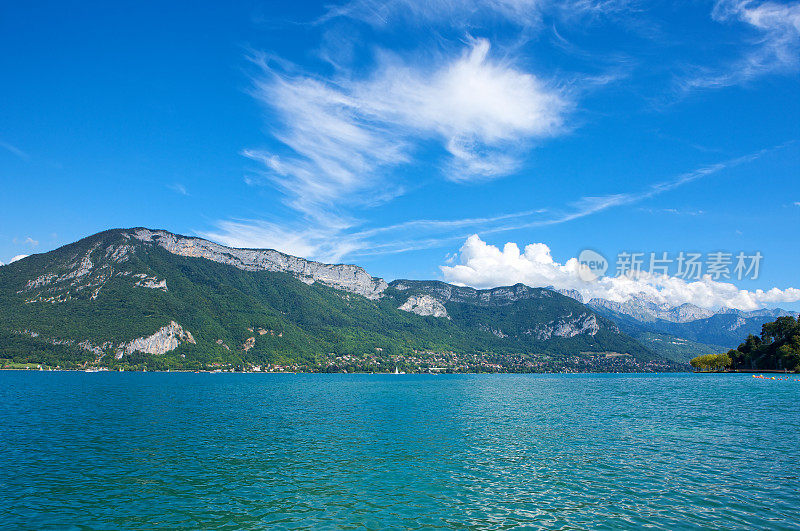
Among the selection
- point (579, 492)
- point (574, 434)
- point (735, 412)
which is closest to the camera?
Answer: point (579, 492)

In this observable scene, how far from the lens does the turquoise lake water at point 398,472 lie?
2308 cm

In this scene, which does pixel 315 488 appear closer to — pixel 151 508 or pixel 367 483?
pixel 367 483

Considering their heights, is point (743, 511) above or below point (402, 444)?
above

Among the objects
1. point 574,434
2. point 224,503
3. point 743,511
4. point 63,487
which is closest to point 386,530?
point 224,503

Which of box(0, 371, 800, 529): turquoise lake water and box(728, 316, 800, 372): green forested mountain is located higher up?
box(728, 316, 800, 372): green forested mountain

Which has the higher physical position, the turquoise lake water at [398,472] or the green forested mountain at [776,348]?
the green forested mountain at [776,348]

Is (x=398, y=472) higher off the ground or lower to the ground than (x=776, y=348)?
lower

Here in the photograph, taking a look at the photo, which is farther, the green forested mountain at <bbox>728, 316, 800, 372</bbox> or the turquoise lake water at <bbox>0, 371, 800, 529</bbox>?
the green forested mountain at <bbox>728, 316, 800, 372</bbox>

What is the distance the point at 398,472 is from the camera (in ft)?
107

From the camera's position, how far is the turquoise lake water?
75.7ft

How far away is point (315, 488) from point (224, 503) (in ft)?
18.3

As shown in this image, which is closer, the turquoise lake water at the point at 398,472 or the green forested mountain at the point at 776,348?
the turquoise lake water at the point at 398,472

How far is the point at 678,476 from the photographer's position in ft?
100

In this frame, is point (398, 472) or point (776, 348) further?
point (776, 348)
